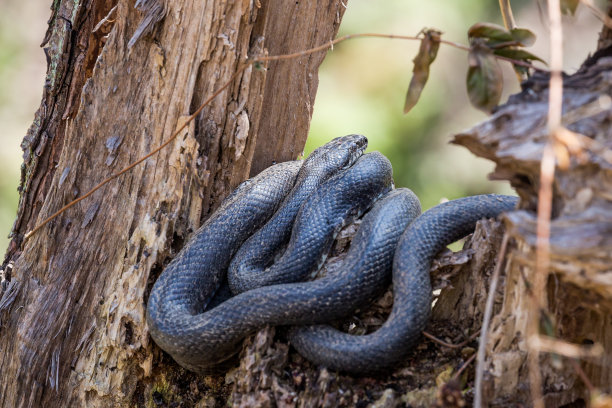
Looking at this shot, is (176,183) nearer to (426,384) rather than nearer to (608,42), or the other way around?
(426,384)

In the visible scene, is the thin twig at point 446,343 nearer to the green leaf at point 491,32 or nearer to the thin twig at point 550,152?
the thin twig at point 550,152

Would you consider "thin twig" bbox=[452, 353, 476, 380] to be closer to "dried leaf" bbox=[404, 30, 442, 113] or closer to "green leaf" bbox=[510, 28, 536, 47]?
"dried leaf" bbox=[404, 30, 442, 113]

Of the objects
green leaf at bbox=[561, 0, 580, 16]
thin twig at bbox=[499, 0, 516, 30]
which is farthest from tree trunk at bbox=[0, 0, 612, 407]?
thin twig at bbox=[499, 0, 516, 30]

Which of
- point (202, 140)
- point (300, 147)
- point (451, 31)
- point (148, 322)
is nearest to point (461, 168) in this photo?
point (451, 31)

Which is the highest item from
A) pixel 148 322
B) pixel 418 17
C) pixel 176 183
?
pixel 418 17

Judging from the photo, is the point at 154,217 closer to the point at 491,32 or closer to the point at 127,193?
the point at 127,193

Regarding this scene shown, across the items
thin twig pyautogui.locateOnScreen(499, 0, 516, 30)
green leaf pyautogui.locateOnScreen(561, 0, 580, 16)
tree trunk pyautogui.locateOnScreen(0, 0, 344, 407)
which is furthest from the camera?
tree trunk pyautogui.locateOnScreen(0, 0, 344, 407)

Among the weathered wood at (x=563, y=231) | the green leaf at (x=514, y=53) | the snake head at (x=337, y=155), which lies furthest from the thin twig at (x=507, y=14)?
the snake head at (x=337, y=155)
